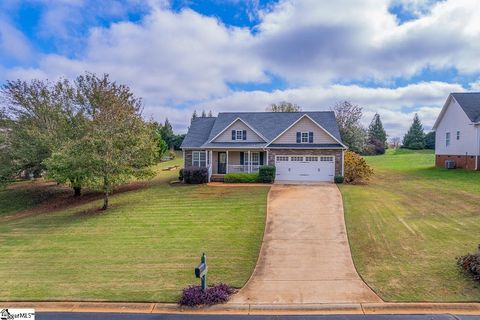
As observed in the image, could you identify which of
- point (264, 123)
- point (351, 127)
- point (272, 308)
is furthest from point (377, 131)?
point (272, 308)

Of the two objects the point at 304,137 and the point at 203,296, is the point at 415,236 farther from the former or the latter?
the point at 304,137

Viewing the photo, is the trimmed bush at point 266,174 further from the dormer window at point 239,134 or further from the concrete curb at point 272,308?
the concrete curb at point 272,308

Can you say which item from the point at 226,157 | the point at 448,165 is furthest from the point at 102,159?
the point at 448,165

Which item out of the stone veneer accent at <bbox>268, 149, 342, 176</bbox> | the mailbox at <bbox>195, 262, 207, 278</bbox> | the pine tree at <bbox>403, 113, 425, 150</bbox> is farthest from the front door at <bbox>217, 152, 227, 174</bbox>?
the pine tree at <bbox>403, 113, 425, 150</bbox>

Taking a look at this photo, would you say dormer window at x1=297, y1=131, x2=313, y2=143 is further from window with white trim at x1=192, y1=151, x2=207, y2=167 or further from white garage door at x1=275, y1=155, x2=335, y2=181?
window with white trim at x1=192, y1=151, x2=207, y2=167

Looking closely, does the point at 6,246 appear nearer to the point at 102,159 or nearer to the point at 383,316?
the point at 102,159

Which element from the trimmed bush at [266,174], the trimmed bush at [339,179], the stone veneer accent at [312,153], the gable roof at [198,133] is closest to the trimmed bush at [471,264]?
the trimmed bush at [339,179]
